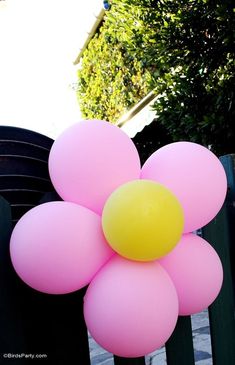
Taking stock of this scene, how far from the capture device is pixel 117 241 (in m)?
1.07

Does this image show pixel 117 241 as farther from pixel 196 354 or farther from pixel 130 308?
pixel 196 354

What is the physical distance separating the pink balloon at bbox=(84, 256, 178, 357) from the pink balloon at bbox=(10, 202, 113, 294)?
0.23ft

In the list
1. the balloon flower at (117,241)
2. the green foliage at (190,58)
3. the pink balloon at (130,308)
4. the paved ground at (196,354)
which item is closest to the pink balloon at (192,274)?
the balloon flower at (117,241)

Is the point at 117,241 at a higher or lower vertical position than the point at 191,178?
lower

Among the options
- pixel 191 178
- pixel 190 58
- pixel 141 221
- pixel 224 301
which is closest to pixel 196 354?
pixel 224 301

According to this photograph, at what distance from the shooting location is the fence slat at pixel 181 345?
4.69 ft

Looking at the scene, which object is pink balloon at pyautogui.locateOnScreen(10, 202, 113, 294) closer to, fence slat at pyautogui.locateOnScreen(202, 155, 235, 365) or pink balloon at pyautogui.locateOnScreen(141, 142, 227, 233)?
pink balloon at pyautogui.locateOnScreen(141, 142, 227, 233)

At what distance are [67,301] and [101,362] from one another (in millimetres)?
1674

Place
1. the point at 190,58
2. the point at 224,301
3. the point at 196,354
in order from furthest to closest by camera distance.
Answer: the point at 190,58 < the point at 196,354 < the point at 224,301

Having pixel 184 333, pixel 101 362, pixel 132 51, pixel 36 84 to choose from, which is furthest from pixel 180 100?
pixel 36 84

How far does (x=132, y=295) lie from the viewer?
1.06 m

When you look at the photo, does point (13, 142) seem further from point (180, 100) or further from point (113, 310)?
point (180, 100)

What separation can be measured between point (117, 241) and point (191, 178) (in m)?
0.34

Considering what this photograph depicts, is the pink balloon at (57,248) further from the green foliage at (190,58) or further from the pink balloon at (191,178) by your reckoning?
the green foliage at (190,58)
